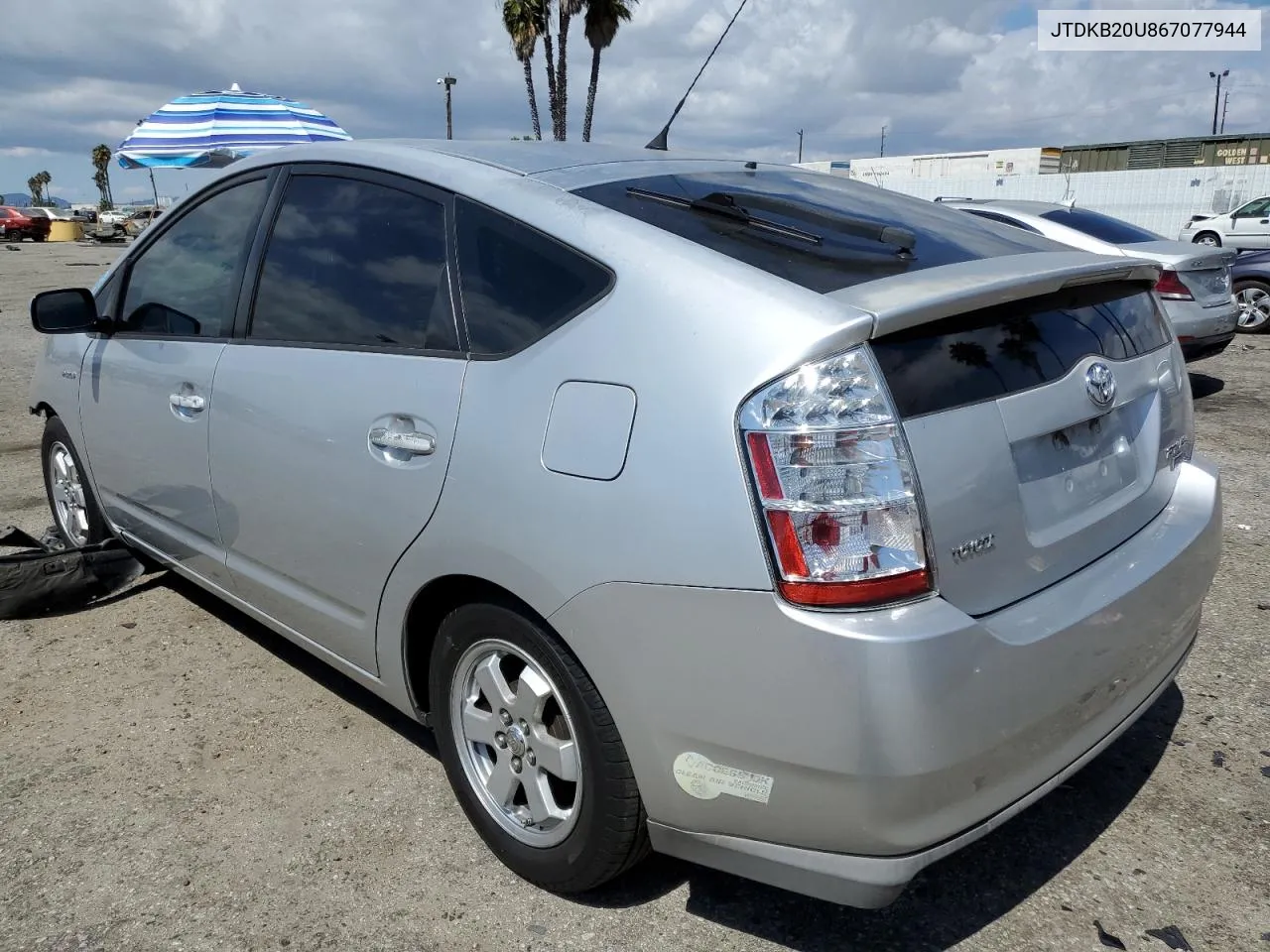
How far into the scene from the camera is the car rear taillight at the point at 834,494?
177cm

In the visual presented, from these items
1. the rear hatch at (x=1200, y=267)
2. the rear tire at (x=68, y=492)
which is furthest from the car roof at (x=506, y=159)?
the rear hatch at (x=1200, y=267)

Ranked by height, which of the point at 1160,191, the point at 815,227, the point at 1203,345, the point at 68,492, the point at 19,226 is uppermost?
the point at 19,226

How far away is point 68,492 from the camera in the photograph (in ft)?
14.8

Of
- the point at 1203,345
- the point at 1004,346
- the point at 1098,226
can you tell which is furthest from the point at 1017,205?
the point at 1004,346

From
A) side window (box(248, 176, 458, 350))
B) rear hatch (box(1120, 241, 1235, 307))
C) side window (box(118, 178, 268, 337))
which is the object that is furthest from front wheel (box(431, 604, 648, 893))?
rear hatch (box(1120, 241, 1235, 307))

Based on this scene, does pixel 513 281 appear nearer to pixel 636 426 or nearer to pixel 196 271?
pixel 636 426

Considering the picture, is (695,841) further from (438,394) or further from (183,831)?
(183,831)

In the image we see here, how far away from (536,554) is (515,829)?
0.77m

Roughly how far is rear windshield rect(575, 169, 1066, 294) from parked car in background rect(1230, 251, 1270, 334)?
34.1ft

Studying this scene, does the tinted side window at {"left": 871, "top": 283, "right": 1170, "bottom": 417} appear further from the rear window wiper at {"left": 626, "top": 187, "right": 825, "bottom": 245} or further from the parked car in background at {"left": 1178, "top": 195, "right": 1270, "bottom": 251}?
the parked car in background at {"left": 1178, "top": 195, "right": 1270, "bottom": 251}

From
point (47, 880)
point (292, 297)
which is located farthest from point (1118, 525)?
point (47, 880)

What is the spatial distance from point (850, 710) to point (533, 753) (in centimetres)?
85

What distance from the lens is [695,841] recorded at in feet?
6.62

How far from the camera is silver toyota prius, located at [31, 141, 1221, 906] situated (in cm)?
179
